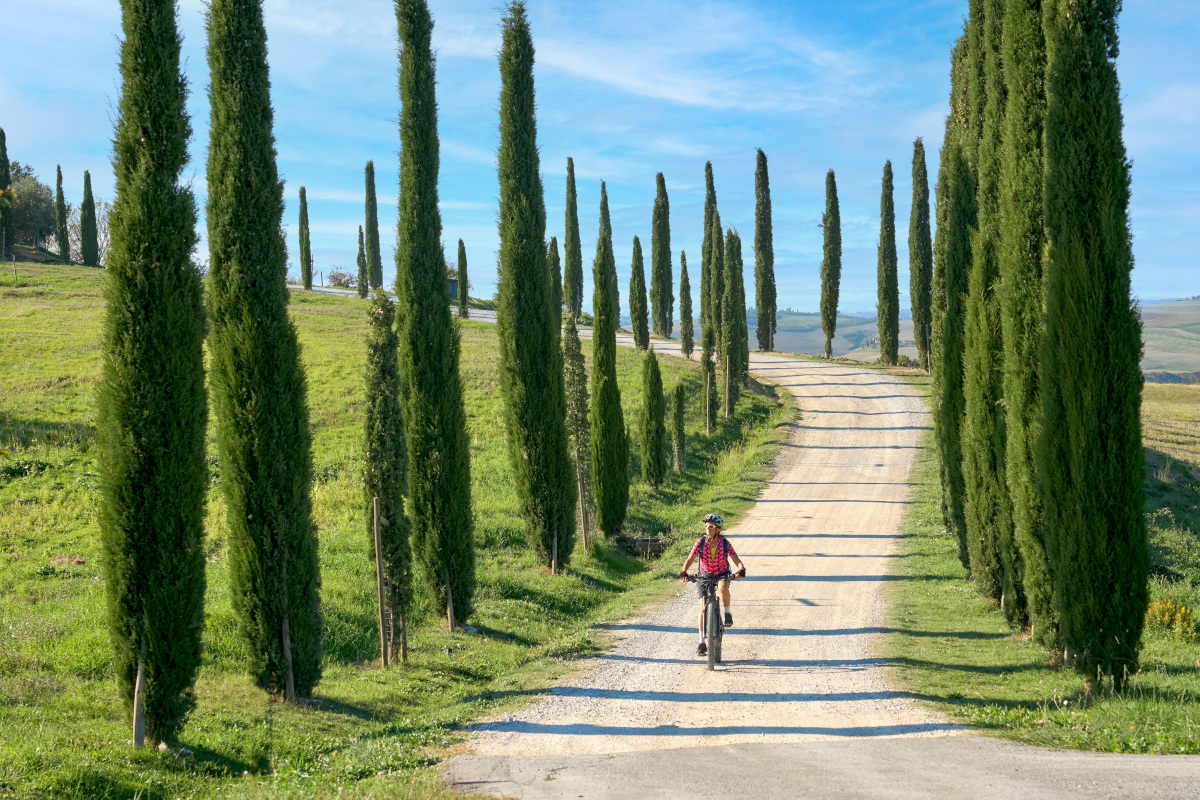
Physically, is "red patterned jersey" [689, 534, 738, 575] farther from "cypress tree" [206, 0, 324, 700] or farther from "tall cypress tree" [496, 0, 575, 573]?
"tall cypress tree" [496, 0, 575, 573]

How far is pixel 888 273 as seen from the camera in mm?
48562

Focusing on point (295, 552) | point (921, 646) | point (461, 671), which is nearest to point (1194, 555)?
point (921, 646)

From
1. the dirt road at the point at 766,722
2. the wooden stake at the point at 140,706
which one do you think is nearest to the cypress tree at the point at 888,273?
the dirt road at the point at 766,722

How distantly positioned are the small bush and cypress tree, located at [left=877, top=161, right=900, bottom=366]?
39269 millimetres

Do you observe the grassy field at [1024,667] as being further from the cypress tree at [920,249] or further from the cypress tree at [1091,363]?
the cypress tree at [920,249]

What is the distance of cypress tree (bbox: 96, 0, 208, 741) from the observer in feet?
25.5

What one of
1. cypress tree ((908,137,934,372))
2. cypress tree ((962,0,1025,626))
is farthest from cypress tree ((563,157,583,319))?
cypress tree ((962,0,1025,626))

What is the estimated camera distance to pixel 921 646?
1127cm

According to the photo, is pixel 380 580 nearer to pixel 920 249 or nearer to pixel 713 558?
pixel 713 558

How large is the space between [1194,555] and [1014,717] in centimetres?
1262

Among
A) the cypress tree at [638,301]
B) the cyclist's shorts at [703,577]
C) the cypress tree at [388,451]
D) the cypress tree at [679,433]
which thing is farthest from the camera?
the cypress tree at [638,301]

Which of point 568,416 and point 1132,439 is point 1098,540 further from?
point 568,416

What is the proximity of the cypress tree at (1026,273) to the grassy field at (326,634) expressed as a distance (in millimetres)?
6534

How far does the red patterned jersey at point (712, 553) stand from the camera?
10.7m
